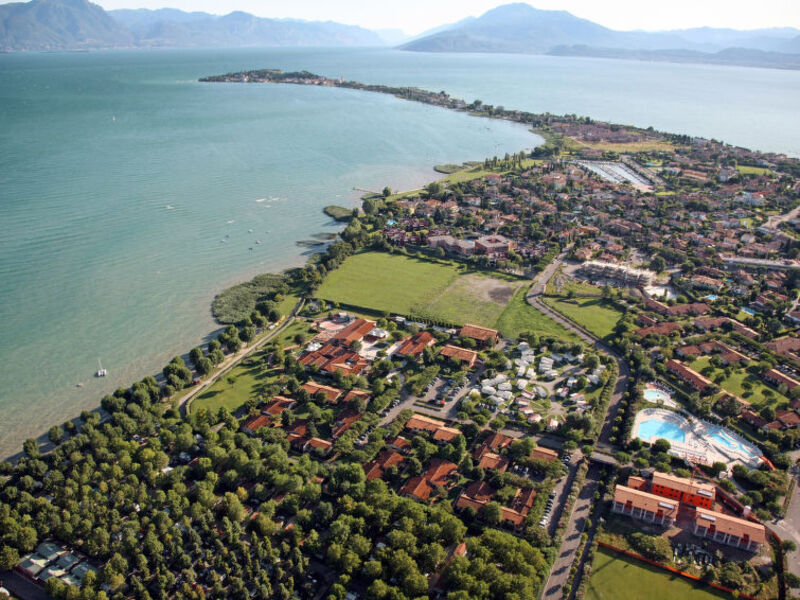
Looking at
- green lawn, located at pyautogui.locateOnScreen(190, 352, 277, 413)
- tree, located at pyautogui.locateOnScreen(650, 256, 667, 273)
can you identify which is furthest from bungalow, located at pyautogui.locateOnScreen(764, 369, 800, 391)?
green lawn, located at pyautogui.locateOnScreen(190, 352, 277, 413)

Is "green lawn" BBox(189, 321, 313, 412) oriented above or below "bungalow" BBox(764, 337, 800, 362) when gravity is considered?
below

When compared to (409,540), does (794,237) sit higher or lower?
higher

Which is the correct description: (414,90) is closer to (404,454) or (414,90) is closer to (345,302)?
(345,302)

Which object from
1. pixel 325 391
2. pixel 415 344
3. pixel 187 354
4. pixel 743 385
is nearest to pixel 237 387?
pixel 325 391

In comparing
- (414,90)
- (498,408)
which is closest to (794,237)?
(498,408)

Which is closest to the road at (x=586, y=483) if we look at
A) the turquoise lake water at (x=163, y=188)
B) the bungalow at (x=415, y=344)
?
the bungalow at (x=415, y=344)

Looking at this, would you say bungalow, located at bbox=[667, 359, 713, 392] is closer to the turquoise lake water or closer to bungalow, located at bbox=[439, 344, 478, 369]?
bungalow, located at bbox=[439, 344, 478, 369]

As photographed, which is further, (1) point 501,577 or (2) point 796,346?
(2) point 796,346
